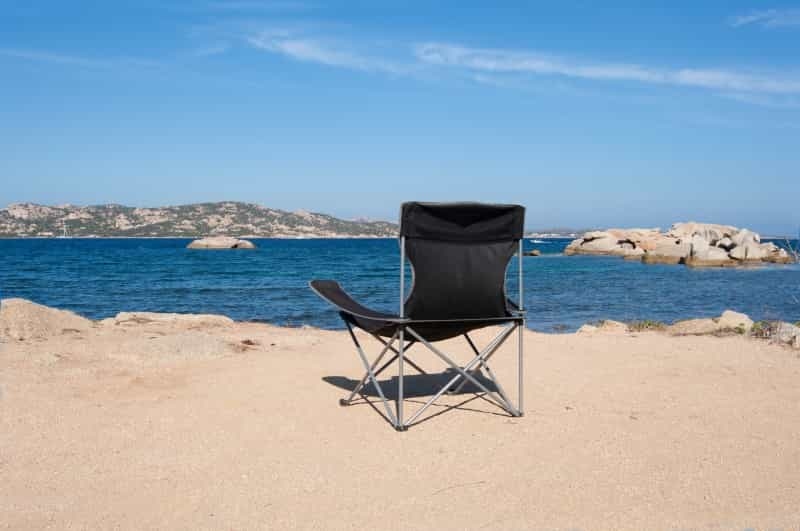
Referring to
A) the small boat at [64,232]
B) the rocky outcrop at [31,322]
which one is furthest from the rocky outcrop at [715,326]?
the small boat at [64,232]

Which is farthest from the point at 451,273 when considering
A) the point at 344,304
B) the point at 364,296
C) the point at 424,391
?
the point at 364,296

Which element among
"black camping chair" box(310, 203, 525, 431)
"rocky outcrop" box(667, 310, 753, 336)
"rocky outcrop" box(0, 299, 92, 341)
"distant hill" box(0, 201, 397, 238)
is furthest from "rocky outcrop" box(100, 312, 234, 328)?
"distant hill" box(0, 201, 397, 238)

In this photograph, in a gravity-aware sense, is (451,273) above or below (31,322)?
above

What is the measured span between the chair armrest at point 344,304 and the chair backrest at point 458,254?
27 cm

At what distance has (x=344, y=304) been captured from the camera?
5.23 metres

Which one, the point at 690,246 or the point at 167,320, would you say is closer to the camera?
the point at 167,320

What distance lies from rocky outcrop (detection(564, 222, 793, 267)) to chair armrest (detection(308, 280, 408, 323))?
38401mm

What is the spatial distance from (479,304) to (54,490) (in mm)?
2806

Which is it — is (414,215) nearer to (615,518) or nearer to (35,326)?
(615,518)

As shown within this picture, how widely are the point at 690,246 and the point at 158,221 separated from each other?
102897mm

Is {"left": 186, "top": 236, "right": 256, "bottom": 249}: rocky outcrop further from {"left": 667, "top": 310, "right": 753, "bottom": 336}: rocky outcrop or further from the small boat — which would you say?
{"left": 667, "top": 310, "right": 753, "bottom": 336}: rocky outcrop

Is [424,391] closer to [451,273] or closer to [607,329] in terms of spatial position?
[451,273]

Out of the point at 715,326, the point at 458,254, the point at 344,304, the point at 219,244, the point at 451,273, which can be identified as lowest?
the point at 219,244

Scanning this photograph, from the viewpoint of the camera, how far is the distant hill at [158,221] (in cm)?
11694
